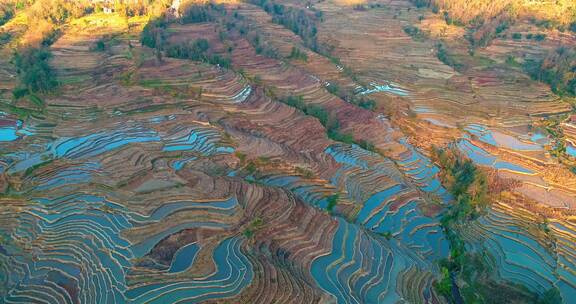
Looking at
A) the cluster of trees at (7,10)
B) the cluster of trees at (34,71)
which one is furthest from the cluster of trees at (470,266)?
the cluster of trees at (7,10)

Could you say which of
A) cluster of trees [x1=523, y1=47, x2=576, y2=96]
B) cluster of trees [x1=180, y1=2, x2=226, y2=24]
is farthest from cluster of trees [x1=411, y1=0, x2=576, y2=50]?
cluster of trees [x1=180, y1=2, x2=226, y2=24]

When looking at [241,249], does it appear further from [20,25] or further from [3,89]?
[20,25]

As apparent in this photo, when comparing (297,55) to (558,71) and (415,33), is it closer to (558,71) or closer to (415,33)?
(415,33)

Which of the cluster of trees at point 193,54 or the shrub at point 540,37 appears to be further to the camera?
the shrub at point 540,37

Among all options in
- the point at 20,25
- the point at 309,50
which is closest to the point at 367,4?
the point at 309,50

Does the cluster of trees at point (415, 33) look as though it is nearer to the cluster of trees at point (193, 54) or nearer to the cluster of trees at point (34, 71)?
the cluster of trees at point (193, 54)

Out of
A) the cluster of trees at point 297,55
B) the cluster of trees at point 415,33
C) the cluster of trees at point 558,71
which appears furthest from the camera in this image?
the cluster of trees at point 415,33

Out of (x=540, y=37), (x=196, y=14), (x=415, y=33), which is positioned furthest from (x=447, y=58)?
(x=196, y=14)
